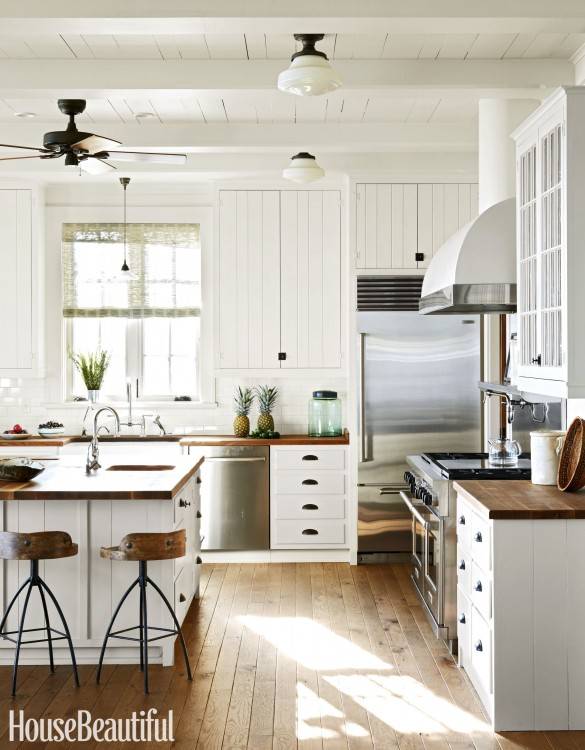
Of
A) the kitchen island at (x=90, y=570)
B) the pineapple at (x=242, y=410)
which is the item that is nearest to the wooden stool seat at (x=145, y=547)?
the kitchen island at (x=90, y=570)

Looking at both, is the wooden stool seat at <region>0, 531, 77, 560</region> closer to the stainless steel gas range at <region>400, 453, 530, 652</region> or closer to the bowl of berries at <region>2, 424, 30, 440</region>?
the stainless steel gas range at <region>400, 453, 530, 652</region>

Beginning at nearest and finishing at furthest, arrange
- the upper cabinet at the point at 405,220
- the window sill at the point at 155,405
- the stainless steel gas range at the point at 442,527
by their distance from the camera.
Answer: the stainless steel gas range at the point at 442,527 → the upper cabinet at the point at 405,220 → the window sill at the point at 155,405

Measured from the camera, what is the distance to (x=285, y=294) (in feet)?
22.0

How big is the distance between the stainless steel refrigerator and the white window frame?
1491 mm

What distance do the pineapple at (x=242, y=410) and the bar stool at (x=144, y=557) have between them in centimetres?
263

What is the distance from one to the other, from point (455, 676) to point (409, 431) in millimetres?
2431

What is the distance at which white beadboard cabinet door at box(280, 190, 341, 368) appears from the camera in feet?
22.0

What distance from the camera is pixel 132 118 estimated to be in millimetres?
5516

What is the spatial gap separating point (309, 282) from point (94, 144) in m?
2.81

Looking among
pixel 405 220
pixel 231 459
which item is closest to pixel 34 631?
pixel 231 459

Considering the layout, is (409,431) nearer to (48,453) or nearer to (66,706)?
(48,453)

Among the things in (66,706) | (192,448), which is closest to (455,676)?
(66,706)

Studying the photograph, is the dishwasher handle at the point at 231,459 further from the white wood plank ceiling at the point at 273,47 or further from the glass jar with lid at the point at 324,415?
the white wood plank ceiling at the point at 273,47

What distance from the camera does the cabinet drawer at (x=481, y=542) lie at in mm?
3543
